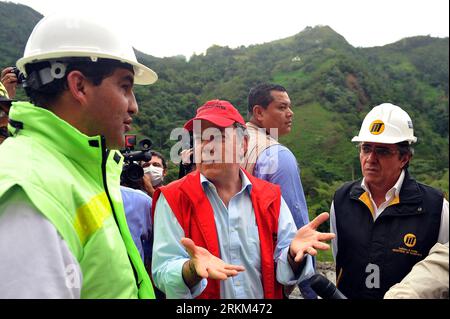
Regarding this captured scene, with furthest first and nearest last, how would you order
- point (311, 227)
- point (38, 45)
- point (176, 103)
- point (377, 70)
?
point (377, 70) → point (176, 103) → point (311, 227) → point (38, 45)

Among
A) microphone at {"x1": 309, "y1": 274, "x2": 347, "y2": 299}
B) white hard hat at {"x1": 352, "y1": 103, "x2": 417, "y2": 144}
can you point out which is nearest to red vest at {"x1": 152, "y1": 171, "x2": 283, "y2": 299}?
microphone at {"x1": 309, "y1": 274, "x2": 347, "y2": 299}

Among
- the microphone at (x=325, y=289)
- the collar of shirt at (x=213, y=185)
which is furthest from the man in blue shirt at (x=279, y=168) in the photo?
the microphone at (x=325, y=289)

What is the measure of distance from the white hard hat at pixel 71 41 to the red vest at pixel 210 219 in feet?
2.94

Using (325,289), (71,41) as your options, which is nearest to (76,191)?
(71,41)

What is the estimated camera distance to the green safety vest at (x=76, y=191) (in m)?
1.48

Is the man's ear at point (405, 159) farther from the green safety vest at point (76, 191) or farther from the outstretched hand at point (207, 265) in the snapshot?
the green safety vest at point (76, 191)

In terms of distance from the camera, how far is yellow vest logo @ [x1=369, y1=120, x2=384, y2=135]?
3.47 m

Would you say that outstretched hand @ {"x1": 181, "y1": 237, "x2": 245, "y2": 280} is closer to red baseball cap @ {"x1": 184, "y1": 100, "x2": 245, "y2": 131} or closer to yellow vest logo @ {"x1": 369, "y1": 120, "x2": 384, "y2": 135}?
red baseball cap @ {"x1": 184, "y1": 100, "x2": 245, "y2": 131}

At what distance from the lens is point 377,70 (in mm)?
74375

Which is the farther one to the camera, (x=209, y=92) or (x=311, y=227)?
(x=209, y=92)

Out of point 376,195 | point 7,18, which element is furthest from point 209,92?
point 376,195

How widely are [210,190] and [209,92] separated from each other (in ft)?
131

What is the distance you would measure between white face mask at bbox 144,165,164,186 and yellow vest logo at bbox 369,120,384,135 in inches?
86.4
